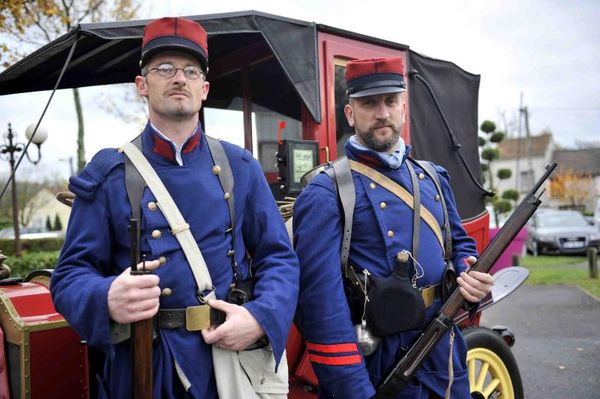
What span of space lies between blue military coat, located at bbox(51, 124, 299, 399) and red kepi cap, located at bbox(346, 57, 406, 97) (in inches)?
29.0

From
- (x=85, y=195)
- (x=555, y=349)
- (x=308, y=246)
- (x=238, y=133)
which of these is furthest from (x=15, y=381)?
(x=555, y=349)

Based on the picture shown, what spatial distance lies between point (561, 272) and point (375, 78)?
11.0m

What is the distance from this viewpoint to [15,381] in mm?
2340

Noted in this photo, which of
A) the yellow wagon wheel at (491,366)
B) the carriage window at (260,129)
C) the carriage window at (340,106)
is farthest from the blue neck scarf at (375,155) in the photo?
the yellow wagon wheel at (491,366)

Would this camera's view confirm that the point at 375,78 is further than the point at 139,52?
No

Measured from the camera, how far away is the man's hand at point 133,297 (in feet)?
5.08

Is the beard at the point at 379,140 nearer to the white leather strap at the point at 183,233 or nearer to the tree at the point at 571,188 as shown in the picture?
the white leather strap at the point at 183,233

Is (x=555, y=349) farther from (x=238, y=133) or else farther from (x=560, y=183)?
(x=560, y=183)

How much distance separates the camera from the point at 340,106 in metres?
3.37

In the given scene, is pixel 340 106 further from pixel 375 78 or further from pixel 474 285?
pixel 474 285

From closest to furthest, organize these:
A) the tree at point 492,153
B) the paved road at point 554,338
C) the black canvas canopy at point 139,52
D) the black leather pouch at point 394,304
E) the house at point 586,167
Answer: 1. the black leather pouch at point 394,304
2. the black canvas canopy at point 139,52
3. the paved road at point 554,338
4. the tree at point 492,153
5. the house at point 586,167

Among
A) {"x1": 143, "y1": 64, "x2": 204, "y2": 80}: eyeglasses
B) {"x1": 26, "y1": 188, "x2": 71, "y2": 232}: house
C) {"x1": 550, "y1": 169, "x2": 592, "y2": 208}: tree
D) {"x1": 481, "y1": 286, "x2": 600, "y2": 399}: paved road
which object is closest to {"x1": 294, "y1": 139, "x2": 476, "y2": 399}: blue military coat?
{"x1": 143, "y1": 64, "x2": 204, "y2": 80}: eyeglasses

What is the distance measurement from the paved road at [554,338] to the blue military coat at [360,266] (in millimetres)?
3048

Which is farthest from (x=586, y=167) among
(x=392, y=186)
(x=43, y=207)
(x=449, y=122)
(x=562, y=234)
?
(x=392, y=186)
